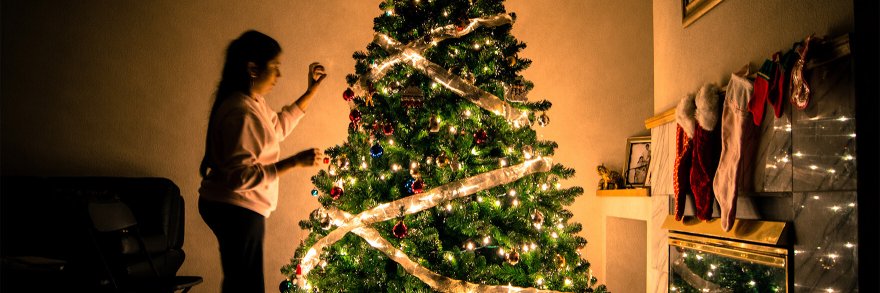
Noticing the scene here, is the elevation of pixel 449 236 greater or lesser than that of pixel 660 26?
lesser

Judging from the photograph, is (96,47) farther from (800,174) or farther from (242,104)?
(800,174)

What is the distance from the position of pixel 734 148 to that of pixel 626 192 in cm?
120

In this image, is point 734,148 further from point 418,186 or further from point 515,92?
point 418,186

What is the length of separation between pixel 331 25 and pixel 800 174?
2.95 metres

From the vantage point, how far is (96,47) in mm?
3490

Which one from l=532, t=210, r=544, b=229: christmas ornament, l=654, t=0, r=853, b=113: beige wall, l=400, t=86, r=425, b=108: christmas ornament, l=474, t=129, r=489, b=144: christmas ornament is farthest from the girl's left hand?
l=654, t=0, r=853, b=113: beige wall

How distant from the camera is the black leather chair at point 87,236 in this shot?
2.42 m

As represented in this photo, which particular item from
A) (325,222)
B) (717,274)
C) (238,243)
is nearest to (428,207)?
(325,222)

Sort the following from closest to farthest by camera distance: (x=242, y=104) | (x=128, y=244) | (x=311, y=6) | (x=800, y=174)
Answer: (x=800, y=174)
(x=242, y=104)
(x=128, y=244)
(x=311, y=6)

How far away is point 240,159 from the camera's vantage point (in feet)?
6.20

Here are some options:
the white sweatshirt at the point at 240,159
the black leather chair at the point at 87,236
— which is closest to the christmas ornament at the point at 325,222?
the white sweatshirt at the point at 240,159

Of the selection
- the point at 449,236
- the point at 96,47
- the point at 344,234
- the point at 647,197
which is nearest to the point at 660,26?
the point at 647,197

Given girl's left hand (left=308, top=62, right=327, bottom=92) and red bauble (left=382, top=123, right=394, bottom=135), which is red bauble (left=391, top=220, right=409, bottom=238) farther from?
girl's left hand (left=308, top=62, right=327, bottom=92)

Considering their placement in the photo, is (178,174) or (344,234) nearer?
(344,234)
